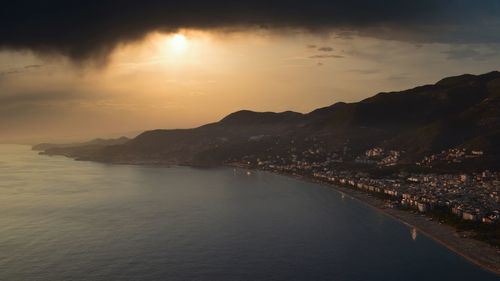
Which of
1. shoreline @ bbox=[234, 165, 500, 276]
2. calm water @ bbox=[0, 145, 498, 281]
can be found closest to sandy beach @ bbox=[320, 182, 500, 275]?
shoreline @ bbox=[234, 165, 500, 276]

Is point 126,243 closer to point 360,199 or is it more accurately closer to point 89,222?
point 89,222

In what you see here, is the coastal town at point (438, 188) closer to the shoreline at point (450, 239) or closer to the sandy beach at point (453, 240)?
the shoreline at point (450, 239)

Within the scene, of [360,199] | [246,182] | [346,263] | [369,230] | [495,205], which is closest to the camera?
[346,263]

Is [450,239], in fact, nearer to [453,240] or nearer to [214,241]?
[453,240]

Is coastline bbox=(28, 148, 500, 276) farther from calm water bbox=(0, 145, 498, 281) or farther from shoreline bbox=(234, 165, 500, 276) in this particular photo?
calm water bbox=(0, 145, 498, 281)

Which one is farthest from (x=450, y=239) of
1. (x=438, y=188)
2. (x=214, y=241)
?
(x=438, y=188)

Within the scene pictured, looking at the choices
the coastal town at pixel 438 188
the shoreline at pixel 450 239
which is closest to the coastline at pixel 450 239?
the shoreline at pixel 450 239

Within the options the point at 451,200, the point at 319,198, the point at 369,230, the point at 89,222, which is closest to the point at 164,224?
the point at 89,222

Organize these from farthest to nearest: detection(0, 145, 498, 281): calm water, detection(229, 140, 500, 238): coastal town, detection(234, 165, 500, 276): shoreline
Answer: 1. detection(229, 140, 500, 238): coastal town
2. detection(234, 165, 500, 276): shoreline
3. detection(0, 145, 498, 281): calm water
